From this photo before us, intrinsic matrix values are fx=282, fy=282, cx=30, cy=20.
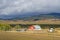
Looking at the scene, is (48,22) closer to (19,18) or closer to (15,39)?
(19,18)

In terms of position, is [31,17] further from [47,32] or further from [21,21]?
[47,32]

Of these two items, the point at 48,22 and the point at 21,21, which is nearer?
the point at 48,22

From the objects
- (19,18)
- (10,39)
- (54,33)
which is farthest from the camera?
(19,18)

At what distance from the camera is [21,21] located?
13.7 m

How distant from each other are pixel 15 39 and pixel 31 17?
343cm

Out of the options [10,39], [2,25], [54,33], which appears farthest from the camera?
[2,25]

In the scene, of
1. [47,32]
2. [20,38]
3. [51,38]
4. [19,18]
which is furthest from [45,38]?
[19,18]

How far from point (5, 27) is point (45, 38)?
3.67 meters

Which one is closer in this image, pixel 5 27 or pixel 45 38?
pixel 45 38

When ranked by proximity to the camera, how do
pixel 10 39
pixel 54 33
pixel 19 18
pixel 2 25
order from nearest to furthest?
pixel 10 39, pixel 54 33, pixel 19 18, pixel 2 25

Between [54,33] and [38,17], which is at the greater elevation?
[38,17]

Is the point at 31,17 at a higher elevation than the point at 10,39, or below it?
higher

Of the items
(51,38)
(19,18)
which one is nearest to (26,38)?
(51,38)

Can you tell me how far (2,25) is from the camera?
14680mm
